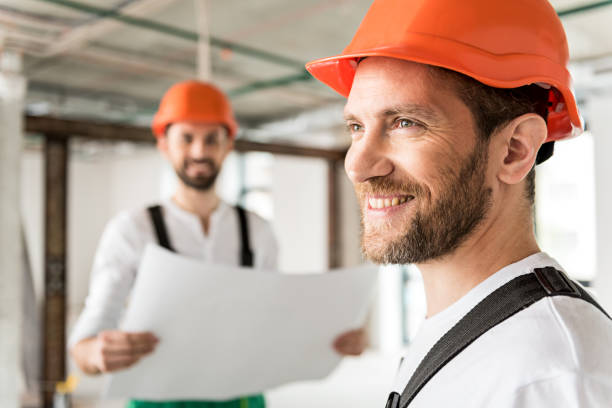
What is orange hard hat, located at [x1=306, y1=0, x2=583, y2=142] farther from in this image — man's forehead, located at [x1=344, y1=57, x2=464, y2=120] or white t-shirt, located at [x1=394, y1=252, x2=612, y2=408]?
white t-shirt, located at [x1=394, y1=252, x2=612, y2=408]

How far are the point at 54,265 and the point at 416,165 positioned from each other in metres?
3.23

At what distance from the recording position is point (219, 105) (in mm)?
2033

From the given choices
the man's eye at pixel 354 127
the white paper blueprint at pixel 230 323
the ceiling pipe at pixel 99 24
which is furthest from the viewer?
the ceiling pipe at pixel 99 24

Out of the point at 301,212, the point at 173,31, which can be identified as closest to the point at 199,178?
the point at 173,31

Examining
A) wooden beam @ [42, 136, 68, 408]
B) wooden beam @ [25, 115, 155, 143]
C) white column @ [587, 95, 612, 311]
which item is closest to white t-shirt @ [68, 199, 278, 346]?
white column @ [587, 95, 612, 311]

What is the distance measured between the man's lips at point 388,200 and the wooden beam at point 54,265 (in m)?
3.13

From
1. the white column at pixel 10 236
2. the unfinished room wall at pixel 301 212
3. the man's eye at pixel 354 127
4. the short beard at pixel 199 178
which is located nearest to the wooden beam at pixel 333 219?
the unfinished room wall at pixel 301 212

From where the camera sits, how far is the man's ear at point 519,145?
0.73 metres

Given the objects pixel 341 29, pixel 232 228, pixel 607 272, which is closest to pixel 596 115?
pixel 607 272

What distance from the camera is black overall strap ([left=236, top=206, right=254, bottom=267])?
6.50 ft

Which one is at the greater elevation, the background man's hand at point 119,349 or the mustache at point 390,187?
the mustache at point 390,187

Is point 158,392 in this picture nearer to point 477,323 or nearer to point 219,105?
point 219,105

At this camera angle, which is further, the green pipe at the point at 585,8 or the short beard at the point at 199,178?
the green pipe at the point at 585,8

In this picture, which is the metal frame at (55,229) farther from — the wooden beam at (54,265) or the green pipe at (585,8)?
the green pipe at (585,8)
